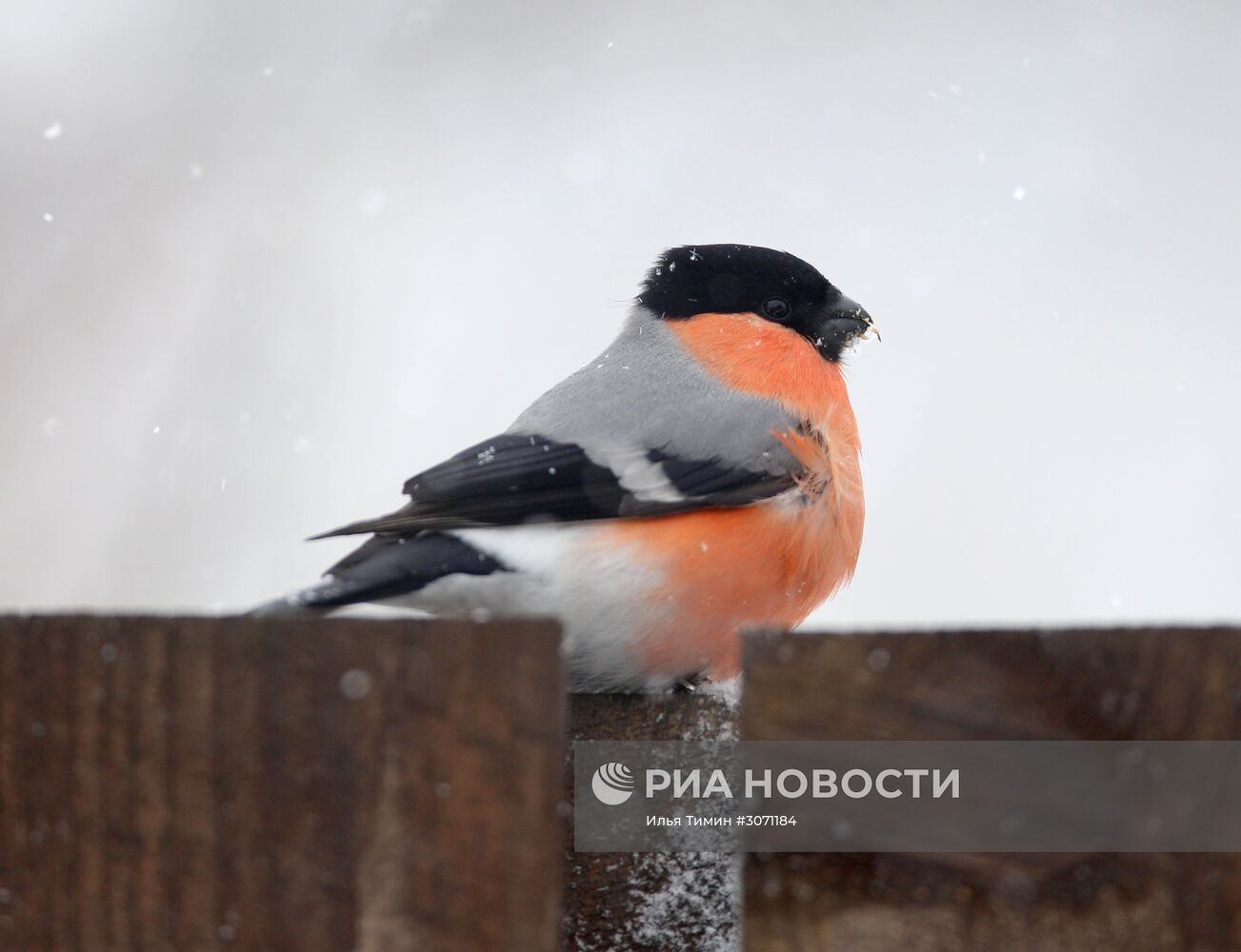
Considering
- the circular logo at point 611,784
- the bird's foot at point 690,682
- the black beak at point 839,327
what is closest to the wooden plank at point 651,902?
the circular logo at point 611,784

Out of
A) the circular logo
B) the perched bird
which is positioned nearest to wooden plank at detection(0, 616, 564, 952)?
the circular logo

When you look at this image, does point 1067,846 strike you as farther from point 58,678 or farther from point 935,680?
point 58,678

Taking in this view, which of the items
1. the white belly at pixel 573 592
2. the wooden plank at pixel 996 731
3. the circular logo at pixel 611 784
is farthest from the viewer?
the white belly at pixel 573 592

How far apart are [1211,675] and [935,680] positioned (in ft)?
0.59

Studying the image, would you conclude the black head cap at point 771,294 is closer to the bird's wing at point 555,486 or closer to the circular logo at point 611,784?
the bird's wing at point 555,486

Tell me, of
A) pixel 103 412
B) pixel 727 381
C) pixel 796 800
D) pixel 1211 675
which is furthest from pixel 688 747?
pixel 103 412

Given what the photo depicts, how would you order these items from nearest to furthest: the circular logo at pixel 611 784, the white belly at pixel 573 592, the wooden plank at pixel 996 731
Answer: the wooden plank at pixel 996 731
the circular logo at pixel 611 784
the white belly at pixel 573 592

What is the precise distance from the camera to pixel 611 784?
3.89ft

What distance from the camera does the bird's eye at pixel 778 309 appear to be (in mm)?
2375

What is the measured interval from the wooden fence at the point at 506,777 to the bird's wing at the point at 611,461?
0.73 metres

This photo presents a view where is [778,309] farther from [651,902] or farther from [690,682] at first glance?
[651,902]

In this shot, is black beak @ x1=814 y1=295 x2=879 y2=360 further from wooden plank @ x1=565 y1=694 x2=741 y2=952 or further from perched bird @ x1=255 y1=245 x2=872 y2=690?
wooden plank @ x1=565 y1=694 x2=741 y2=952

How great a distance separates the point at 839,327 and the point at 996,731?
5.21 feet

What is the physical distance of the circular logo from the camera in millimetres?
1182
